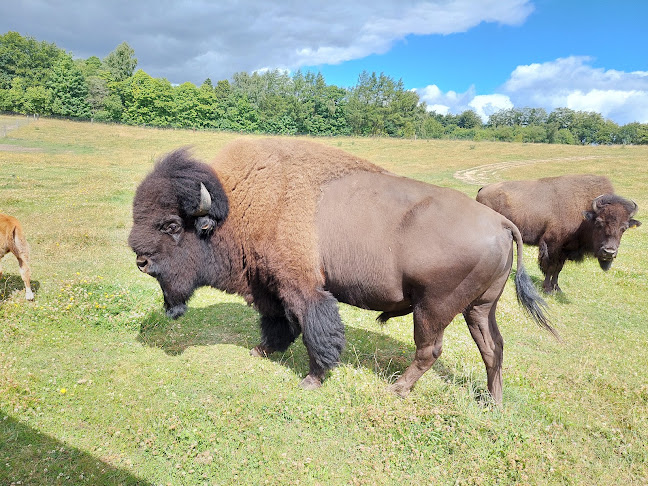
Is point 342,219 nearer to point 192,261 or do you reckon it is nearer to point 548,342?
point 192,261

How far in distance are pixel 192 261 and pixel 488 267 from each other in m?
3.39

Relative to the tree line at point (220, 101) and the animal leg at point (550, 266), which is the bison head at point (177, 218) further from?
the tree line at point (220, 101)

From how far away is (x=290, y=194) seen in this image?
187 inches

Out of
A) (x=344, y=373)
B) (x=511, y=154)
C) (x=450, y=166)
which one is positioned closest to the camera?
(x=344, y=373)

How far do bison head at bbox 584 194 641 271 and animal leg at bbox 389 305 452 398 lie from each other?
6.96 meters

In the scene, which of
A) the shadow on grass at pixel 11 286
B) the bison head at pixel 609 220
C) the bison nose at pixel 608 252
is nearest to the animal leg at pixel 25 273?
the shadow on grass at pixel 11 286

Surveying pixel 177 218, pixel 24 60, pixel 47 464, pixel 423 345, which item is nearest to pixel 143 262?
pixel 177 218

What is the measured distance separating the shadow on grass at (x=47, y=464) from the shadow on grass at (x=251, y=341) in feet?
6.57

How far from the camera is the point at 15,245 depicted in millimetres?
6914

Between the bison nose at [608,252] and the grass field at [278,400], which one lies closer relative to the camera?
the grass field at [278,400]

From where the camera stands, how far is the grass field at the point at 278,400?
12.6 ft

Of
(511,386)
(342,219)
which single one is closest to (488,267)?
(342,219)

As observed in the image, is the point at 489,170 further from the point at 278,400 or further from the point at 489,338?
Answer: the point at 278,400

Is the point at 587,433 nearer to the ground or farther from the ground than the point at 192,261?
nearer to the ground
